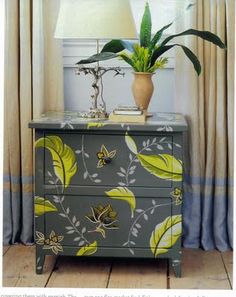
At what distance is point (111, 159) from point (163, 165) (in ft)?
0.58

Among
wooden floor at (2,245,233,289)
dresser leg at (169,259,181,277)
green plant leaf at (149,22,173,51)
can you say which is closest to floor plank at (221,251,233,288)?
wooden floor at (2,245,233,289)

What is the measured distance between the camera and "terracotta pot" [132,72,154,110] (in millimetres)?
2305

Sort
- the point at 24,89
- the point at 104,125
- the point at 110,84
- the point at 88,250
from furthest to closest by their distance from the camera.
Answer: the point at 110,84 < the point at 24,89 < the point at 88,250 < the point at 104,125

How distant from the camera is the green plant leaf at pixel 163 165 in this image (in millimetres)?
2117

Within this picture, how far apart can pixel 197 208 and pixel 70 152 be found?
0.64m

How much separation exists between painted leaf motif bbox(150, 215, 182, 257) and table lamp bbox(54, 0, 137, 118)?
655 millimetres

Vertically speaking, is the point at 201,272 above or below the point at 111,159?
below

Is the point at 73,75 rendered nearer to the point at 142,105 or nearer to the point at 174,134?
the point at 142,105

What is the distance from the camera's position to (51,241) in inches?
86.7

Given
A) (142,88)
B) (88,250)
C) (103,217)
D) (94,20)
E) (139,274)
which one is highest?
(94,20)

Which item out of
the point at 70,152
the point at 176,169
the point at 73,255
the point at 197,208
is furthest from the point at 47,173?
the point at 197,208

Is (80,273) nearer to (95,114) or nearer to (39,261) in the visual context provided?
(39,261)

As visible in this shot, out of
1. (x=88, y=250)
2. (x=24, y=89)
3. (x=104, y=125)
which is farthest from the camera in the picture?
(x=24, y=89)

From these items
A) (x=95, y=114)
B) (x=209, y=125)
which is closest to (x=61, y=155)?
(x=95, y=114)
